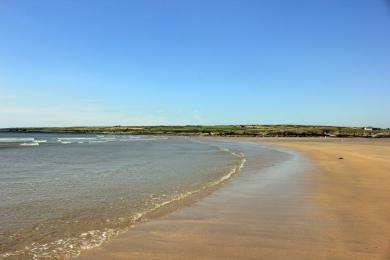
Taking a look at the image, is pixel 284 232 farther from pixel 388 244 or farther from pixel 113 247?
pixel 113 247

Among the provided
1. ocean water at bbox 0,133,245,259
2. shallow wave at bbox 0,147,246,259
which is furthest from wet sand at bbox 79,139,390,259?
ocean water at bbox 0,133,245,259

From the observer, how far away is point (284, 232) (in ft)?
27.0

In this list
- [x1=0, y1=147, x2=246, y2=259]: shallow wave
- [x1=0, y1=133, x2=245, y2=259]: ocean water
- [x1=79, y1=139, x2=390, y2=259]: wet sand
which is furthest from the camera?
[x1=0, y1=133, x2=245, y2=259]: ocean water

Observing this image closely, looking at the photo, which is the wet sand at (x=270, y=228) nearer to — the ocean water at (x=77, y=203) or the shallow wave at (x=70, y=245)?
the shallow wave at (x=70, y=245)

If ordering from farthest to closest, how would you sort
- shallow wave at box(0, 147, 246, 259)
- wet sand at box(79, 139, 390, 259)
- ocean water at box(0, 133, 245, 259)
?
ocean water at box(0, 133, 245, 259), shallow wave at box(0, 147, 246, 259), wet sand at box(79, 139, 390, 259)

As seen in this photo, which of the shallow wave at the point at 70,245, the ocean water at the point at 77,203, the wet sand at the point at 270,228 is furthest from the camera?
the ocean water at the point at 77,203

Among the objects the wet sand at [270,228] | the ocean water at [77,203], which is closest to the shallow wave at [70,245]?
the ocean water at [77,203]

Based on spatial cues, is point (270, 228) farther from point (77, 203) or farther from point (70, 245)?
point (77, 203)

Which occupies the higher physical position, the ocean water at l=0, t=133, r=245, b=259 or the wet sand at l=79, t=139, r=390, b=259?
the wet sand at l=79, t=139, r=390, b=259

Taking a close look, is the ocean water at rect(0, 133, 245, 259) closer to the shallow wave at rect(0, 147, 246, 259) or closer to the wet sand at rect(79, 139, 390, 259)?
the shallow wave at rect(0, 147, 246, 259)

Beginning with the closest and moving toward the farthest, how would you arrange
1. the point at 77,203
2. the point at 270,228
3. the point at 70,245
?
the point at 70,245
the point at 270,228
the point at 77,203

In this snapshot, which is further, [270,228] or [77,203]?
[77,203]

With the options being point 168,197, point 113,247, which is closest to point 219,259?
point 113,247

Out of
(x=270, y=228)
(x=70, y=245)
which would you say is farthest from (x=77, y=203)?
(x=270, y=228)
